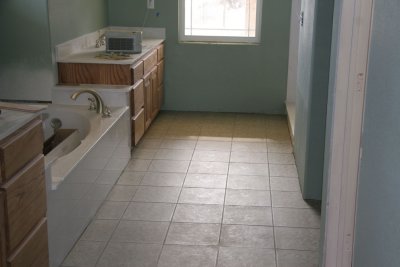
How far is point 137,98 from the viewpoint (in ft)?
15.5

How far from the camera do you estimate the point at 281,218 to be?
3.46 meters

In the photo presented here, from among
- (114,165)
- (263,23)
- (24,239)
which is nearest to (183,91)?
(263,23)

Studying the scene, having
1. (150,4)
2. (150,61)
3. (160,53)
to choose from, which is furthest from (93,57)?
(150,4)

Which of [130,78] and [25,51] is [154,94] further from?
[25,51]

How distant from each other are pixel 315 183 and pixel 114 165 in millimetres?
1454

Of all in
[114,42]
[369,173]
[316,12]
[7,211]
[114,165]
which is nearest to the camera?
[369,173]

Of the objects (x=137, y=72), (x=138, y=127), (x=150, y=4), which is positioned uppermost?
(x=150, y=4)

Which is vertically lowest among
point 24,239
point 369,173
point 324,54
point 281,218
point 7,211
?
point 281,218

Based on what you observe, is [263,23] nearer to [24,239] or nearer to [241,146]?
[241,146]

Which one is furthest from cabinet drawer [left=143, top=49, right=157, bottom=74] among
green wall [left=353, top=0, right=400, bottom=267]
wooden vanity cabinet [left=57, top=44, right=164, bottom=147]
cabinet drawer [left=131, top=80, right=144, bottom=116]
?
green wall [left=353, top=0, right=400, bottom=267]

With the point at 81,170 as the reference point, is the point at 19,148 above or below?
above

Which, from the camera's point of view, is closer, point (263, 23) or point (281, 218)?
point (281, 218)

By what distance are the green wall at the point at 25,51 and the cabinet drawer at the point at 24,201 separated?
6.97 ft

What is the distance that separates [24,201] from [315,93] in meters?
2.06
